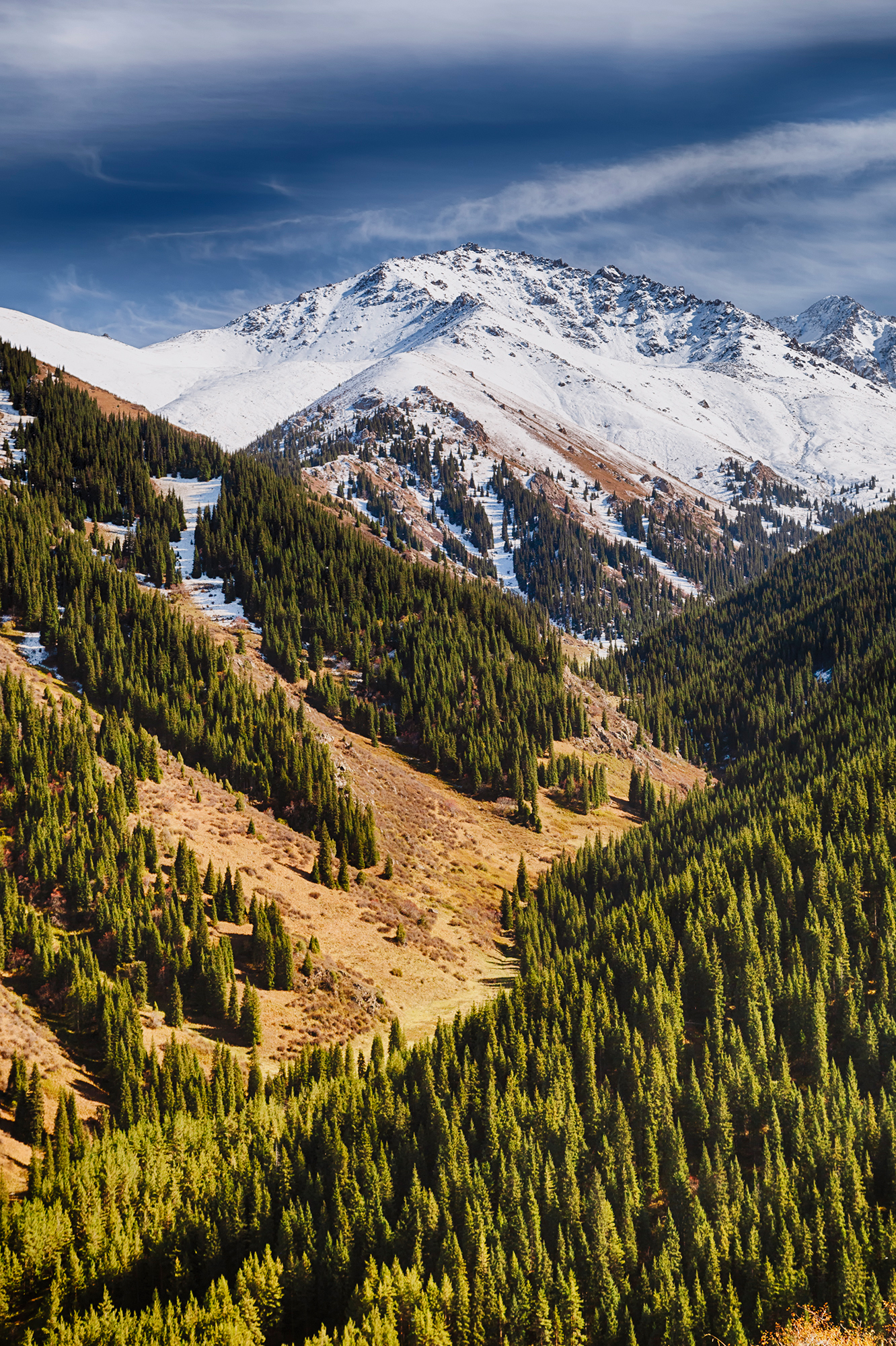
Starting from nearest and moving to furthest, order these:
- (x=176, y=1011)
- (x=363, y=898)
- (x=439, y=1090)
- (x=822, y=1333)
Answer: (x=822, y=1333) < (x=439, y=1090) < (x=176, y=1011) < (x=363, y=898)

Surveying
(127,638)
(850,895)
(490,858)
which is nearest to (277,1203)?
(850,895)

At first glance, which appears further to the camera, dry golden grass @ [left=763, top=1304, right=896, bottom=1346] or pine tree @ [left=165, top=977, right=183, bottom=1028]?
pine tree @ [left=165, top=977, right=183, bottom=1028]

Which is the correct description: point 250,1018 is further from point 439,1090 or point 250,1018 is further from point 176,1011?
point 439,1090

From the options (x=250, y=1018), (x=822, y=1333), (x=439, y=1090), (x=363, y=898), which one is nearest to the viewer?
(x=822, y=1333)

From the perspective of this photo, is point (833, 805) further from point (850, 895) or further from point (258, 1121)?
point (258, 1121)

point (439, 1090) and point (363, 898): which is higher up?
point (439, 1090)

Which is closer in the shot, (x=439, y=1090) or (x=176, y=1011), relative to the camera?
(x=439, y=1090)

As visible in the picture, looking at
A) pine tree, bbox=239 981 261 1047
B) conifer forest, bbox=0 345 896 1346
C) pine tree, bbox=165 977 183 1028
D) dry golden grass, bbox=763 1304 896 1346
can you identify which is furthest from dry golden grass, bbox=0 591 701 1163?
dry golden grass, bbox=763 1304 896 1346

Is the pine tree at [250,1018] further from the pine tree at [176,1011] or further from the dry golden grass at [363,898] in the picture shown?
the pine tree at [176,1011]

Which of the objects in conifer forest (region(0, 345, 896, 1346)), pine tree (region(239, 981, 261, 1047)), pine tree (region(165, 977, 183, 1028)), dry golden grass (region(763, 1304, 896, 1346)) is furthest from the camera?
pine tree (region(239, 981, 261, 1047))

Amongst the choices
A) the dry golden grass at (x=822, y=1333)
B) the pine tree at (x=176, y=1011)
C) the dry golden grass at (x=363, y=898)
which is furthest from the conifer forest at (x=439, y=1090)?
the dry golden grass at (x=363, y=898)

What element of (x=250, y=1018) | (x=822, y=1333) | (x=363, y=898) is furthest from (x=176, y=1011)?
(x=822, y=1333)

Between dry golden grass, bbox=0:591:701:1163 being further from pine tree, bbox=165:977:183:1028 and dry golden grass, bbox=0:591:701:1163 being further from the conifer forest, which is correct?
the conifer forest
